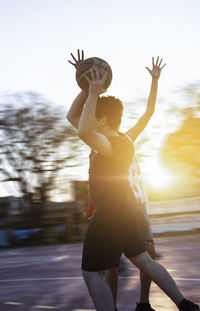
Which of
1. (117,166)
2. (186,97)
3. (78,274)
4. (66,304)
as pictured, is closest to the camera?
(117,166)

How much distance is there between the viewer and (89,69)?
152 inches

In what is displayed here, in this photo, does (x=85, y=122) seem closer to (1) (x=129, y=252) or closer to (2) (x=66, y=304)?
(1) (x=129, y=252)

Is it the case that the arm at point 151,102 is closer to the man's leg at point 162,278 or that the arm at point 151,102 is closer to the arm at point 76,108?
the arm at point 76,108

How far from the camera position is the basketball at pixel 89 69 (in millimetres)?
3918

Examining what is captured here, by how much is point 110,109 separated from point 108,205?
64 centimetres

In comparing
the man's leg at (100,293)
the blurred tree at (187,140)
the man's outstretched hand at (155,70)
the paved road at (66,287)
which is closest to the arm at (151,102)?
the man's outstretched hand at (155,70)

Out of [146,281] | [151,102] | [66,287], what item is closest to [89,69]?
[151,102]

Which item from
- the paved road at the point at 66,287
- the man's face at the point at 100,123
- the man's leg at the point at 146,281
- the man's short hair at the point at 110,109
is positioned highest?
the man's short hair at the point at 110,109

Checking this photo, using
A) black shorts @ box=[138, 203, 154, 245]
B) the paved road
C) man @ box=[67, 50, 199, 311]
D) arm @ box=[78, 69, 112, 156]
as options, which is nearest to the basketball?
man @ box=[67, 50, 199, 311]

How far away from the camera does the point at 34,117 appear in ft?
72.3

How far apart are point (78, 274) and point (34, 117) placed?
45.2 ft

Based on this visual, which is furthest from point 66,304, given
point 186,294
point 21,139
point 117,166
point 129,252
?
point 21,139

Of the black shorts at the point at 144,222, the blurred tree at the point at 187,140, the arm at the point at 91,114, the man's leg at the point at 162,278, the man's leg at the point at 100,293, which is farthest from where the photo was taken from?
the blurred tree at the point at 187,140

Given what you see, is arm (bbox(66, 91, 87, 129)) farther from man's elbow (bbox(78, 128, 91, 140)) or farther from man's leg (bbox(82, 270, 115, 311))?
man's leg (bbox(82, 270, 115, 311))
